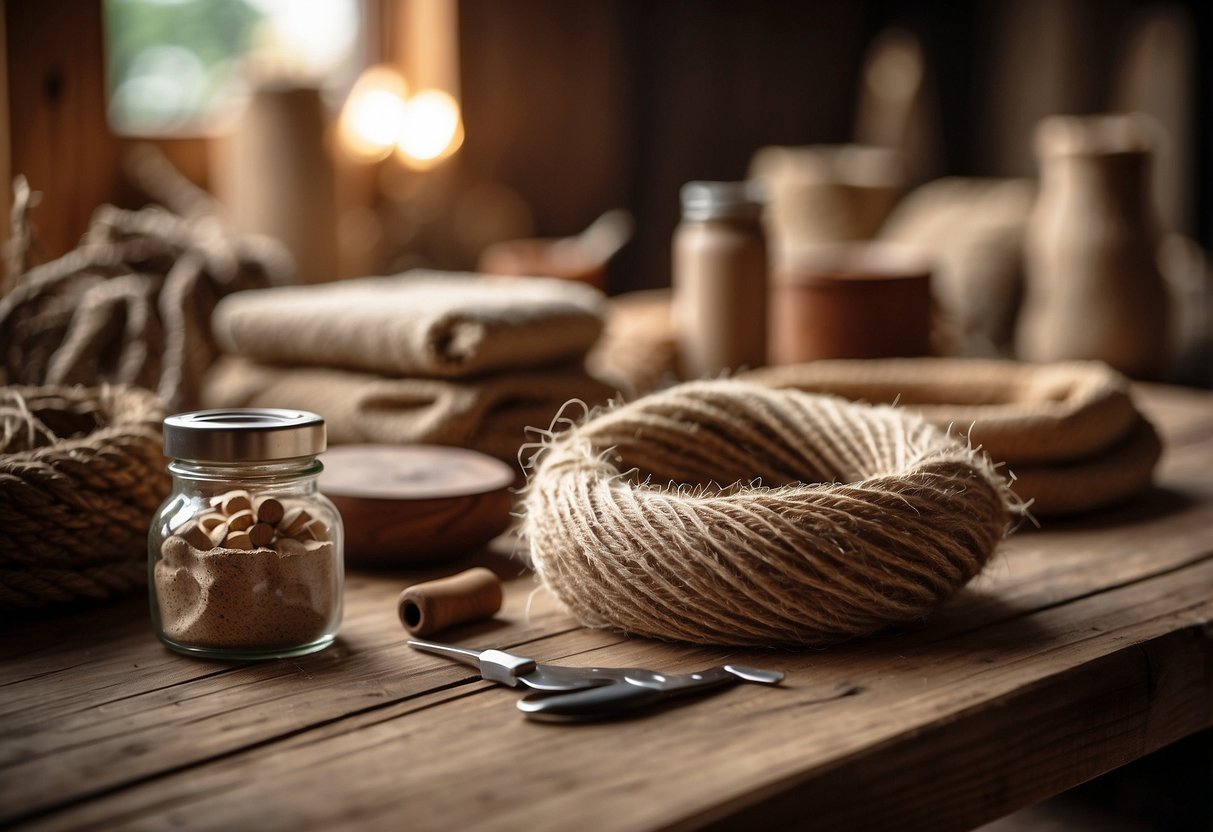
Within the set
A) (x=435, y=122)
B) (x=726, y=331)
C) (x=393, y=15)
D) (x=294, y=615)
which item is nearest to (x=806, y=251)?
(x=726, y=331)

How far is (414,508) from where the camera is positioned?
872mm

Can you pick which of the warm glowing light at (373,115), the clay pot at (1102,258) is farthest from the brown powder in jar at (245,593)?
the warm glowing light at (373,115)

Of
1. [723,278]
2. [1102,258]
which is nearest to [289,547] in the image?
[723,278]

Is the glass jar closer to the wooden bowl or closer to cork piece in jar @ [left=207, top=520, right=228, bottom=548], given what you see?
cork piece in jar @ [left=207, top=520, right=228, bottom=548]

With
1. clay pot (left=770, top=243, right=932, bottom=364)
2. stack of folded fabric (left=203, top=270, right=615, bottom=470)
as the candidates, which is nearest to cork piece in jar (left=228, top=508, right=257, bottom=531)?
stack of folded fabric (left=203, top=270, right=615, bottom=470)

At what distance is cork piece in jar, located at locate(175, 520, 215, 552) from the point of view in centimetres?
70

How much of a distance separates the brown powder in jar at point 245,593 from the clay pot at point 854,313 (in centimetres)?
77

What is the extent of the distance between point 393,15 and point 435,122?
0.20m

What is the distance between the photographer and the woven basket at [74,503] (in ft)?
2.51

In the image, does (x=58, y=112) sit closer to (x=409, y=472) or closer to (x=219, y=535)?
(x=409, y=472)

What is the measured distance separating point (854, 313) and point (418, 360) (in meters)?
0.53

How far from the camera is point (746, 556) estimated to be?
0.68 metres

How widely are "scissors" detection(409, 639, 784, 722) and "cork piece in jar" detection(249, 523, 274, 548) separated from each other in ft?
0.43

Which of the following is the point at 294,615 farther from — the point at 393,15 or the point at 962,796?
the point at 393,15
